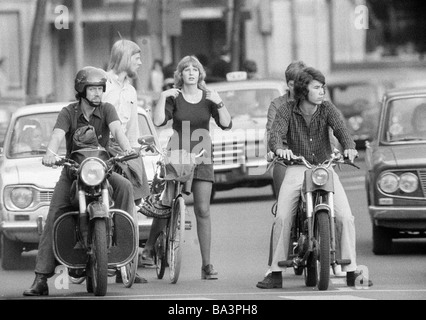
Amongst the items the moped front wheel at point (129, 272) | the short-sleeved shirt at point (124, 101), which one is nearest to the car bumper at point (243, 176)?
the short-sleeved shirt at point (124, 101)

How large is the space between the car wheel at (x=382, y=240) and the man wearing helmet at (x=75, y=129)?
3825 mm

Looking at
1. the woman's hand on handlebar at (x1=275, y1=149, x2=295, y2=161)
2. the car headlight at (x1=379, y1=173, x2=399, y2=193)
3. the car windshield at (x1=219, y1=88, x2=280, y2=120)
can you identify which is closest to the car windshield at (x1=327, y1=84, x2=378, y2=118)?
the car windshield at (x1=219, y1=88, x2=280, y2=120)

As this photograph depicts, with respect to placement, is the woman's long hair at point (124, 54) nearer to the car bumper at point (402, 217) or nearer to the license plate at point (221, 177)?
the car bumper at point (402, 217)

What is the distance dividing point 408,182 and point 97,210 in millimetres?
4255

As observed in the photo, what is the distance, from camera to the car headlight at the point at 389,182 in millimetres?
14328

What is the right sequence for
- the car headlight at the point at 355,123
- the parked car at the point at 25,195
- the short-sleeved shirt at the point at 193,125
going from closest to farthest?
the short-sleeved shirt at the point at 193,125
the parked car at the point at 25,195
the car headlight at the point at 355,123

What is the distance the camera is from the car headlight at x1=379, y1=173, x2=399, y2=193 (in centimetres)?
1433

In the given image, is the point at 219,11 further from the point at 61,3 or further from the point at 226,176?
the point at 226,176

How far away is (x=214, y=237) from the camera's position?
55.0 feet

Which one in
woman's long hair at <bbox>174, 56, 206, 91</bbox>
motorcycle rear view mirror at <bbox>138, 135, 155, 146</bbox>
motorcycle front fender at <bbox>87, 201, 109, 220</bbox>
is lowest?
motorcycle front fender at <bbox>87, 201, 109, 220</bbox>

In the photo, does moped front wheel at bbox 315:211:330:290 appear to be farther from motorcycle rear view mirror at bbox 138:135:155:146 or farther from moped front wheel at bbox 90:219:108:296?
motorcycle rear view mirror at bbox 138:135:155:146

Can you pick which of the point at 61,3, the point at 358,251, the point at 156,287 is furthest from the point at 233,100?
the point at 61,3

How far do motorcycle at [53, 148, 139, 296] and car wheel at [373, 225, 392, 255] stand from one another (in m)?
3.94
